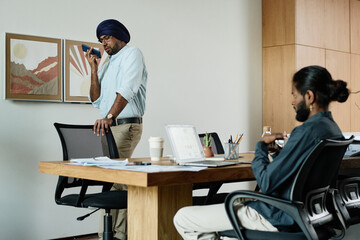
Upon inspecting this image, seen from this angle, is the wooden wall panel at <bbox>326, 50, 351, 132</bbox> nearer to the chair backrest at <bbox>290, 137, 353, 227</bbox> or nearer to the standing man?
the standing man

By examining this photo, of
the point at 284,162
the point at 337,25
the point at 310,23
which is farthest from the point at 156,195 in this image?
the point at 337,25

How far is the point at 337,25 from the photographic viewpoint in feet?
20.8

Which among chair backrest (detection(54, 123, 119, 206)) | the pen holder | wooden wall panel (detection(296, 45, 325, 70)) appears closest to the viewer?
the pen holder

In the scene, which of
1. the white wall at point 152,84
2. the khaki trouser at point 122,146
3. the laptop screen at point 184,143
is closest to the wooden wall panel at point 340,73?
the white wall at point 152,84

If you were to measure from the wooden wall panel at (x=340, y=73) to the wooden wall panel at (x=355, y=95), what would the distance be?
97mm

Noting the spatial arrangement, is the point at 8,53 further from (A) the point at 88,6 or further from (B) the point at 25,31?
(A) the point at 88,6

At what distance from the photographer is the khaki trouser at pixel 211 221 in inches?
79.7

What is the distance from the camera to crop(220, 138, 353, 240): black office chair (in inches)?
73.5

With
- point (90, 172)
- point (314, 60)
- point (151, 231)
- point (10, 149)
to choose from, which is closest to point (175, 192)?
point (151, 231)

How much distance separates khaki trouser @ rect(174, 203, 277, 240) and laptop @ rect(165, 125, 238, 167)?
0.26 meters

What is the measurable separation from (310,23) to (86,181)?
3998mm

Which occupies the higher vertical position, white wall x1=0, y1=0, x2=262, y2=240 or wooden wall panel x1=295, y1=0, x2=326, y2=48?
wooden wall panel x1=295, y1=0, x2=326, y2=48

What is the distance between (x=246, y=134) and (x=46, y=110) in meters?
2.59

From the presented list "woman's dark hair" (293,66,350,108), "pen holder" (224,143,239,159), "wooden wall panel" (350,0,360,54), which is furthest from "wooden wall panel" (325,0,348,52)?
"woman's dark hair" (293,66,350,108)
